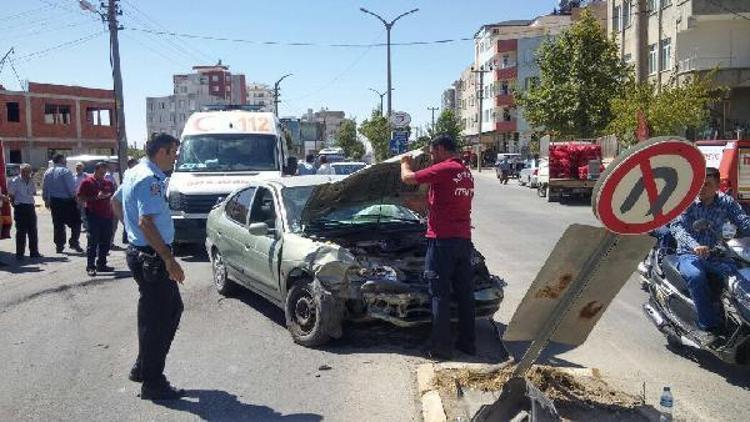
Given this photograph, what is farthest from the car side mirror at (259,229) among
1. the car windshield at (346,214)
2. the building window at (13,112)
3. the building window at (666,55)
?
the building window at (13,112)

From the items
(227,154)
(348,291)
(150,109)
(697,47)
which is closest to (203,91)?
(150,109)

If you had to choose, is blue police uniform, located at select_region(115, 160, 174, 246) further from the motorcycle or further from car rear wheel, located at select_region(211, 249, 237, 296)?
the motorcycle

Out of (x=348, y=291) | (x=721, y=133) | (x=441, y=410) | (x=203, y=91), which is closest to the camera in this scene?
(x=441, y=410)

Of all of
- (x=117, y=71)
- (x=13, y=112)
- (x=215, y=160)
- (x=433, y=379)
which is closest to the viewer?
(x=433, y=379)

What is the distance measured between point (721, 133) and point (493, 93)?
47.6 metres

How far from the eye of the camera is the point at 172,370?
227 inches

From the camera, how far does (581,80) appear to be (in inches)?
1347

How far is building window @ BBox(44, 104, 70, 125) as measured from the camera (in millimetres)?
56531

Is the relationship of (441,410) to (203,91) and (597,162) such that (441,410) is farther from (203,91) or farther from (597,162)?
(203,91)

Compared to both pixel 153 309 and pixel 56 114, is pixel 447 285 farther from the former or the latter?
pixel 56 114

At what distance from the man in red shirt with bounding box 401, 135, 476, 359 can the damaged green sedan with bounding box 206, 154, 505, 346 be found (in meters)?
0.25

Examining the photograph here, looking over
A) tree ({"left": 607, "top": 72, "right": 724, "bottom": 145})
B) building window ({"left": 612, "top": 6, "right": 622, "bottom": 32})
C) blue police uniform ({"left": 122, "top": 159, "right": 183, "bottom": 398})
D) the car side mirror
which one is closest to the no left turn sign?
blue police uniform ({"left": 122, "top": 159, "right": 183, "bottom": 398})

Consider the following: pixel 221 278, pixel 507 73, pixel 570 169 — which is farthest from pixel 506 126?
pixel 221 278

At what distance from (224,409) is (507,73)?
2871 inches
